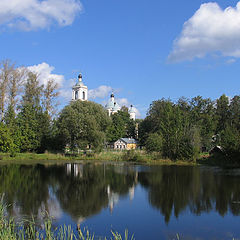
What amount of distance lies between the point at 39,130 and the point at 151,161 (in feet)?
63.9

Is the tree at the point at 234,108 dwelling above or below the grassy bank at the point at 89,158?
above

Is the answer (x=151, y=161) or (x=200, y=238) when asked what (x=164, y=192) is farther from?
(x=151, y=161)

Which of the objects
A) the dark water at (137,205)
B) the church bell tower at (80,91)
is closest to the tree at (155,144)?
the dark water at (137,205)

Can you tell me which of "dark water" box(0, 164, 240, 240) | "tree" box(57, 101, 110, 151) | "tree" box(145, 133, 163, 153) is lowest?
"dark water" box(0, 164, 240, 240)

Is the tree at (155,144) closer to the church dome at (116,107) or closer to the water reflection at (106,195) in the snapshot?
the water reflection at (106,195)

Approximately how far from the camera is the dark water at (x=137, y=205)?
10.5 metres

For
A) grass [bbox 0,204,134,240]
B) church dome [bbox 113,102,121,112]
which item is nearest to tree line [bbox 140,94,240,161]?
grass [bbox 0,204,134,240]

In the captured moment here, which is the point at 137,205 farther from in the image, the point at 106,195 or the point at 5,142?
the point at 5,142

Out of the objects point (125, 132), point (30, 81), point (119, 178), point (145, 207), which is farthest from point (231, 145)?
point (125, 132)

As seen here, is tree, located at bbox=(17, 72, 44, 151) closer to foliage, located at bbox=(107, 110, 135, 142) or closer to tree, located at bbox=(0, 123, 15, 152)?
tree, located at bbox=(0, 123, 15, 152)

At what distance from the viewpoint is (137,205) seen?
46.4 ft

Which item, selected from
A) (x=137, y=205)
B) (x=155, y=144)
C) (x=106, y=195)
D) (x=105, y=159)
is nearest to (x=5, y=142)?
(x=105, y=159)

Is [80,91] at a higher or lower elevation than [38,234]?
higher

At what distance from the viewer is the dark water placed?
1049cm
